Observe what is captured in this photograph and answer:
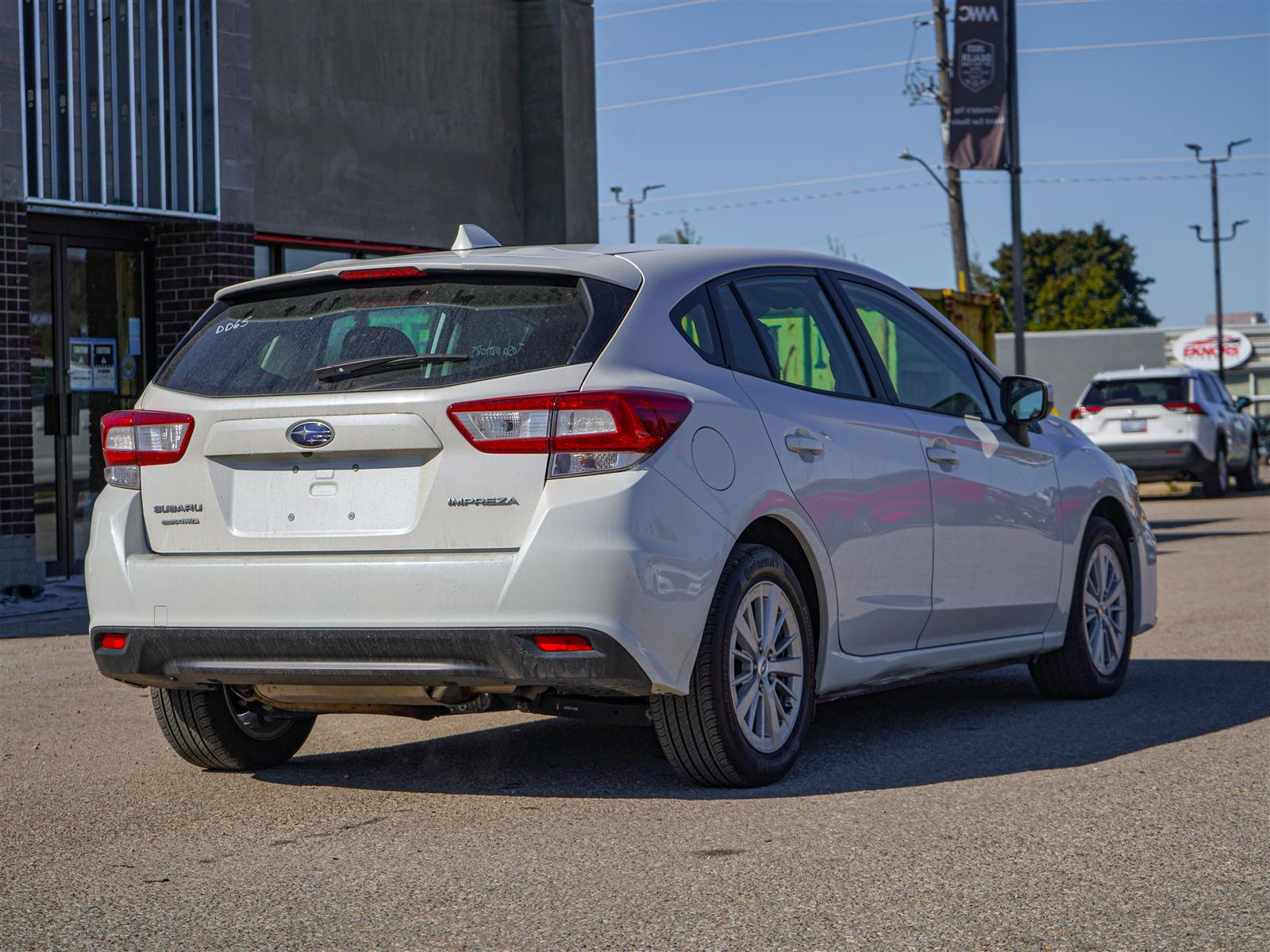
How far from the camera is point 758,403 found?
5.58 meters

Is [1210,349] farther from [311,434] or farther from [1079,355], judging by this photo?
[311,434]

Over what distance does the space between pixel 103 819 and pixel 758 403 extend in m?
2.36

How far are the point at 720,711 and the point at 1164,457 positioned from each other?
1979cm

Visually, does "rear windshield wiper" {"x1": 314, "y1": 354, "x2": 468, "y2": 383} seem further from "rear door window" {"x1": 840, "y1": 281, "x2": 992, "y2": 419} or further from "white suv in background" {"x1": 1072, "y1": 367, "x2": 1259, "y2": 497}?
"white suv in background" {"x1": 1072, "y1": 367, "x2": 1259, "y2": 497}

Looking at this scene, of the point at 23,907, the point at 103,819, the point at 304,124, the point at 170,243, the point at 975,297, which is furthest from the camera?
the point at 975,297

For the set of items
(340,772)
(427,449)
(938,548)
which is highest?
(427,449)

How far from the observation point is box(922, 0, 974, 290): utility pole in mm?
30203

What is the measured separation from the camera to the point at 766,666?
217 inches

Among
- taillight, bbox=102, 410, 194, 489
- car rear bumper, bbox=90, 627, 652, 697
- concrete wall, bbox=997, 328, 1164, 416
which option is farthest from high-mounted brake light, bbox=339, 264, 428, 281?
concrete wall, bbox=997, 328, 1164, 416

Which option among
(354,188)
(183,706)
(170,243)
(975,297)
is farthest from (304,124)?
(183,706)

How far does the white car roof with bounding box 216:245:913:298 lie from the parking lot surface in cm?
161

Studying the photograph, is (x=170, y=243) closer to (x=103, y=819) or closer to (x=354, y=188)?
(x=354, y=188)

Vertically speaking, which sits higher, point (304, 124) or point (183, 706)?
point (304, 124)

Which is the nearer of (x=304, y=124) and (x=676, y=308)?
(x=676, y=308)
